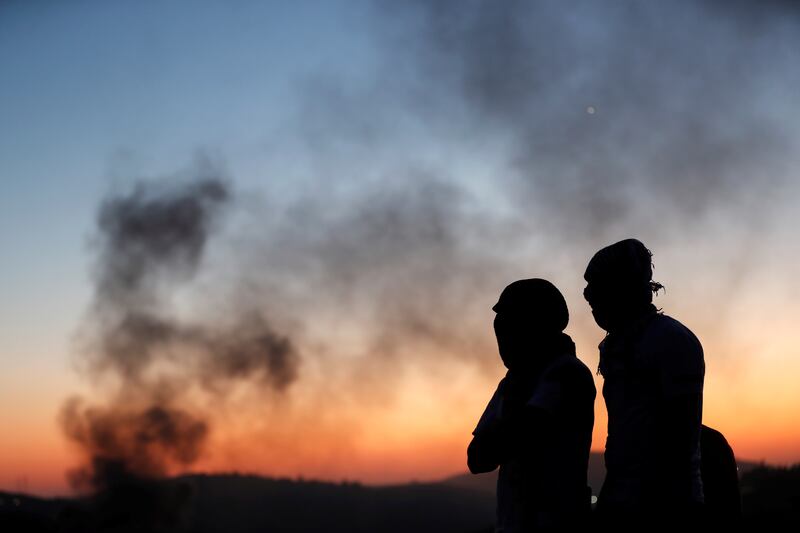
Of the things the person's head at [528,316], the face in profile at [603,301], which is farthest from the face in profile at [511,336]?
the face in profile at [603,301]

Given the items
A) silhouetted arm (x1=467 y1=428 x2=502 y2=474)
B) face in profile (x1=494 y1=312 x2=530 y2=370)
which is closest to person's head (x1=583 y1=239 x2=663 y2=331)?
face in profile (x1=494 y1=312 x2=530 y2=370)

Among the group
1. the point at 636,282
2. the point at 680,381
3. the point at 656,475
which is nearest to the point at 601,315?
the point at 636,282

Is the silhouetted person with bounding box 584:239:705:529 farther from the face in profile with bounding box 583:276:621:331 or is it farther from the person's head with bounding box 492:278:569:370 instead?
the person's head with bounding box 492:278:569:370

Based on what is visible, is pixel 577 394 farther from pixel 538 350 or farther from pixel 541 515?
pixel 541 515

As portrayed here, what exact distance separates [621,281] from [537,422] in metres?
0.90

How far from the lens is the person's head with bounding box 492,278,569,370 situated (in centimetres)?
439

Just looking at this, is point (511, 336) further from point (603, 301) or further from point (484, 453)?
point (484, 453)

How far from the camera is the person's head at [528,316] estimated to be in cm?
439

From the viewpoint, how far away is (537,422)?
4176 millimetres

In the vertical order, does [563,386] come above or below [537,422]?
above

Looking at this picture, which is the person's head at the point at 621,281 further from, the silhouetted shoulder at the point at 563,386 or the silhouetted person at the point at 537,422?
the silhouetted shoulder at the point at 563,386

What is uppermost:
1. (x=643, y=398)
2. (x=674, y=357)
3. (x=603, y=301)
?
(x=603, y=301)

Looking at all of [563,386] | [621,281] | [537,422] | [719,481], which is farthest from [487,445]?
[719,481]

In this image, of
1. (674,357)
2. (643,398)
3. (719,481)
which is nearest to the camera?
(674,357)
